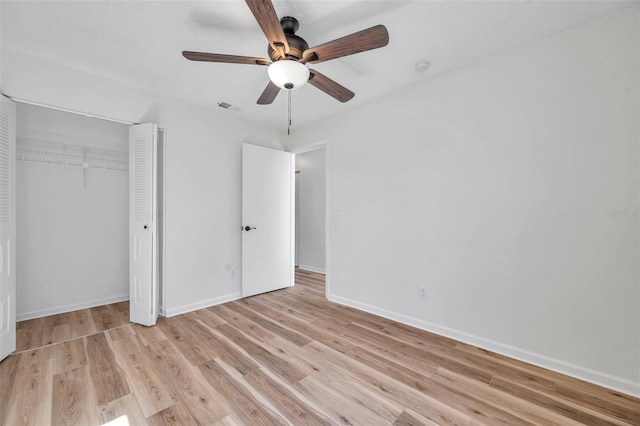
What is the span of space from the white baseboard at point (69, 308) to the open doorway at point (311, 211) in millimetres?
3019

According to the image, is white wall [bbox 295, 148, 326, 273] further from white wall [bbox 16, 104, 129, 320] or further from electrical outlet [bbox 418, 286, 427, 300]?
white wall [bbox 16, 104, 129, 320]

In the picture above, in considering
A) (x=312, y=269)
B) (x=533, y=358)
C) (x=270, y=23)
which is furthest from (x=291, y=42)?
(x=312, y=269)

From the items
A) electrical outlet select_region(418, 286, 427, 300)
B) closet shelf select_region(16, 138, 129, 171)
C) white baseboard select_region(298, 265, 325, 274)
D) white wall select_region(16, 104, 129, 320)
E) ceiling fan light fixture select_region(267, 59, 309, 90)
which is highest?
ceiling fan light fixture select_region(267, 59, 309, 90)

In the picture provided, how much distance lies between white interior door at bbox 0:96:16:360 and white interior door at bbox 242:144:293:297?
6.66 ft

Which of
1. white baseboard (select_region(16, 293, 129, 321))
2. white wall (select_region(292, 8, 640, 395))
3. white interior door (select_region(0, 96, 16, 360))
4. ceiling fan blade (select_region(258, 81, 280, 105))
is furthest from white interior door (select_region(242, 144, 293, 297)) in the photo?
white interior door (select_region(0, 96, 16, 360))

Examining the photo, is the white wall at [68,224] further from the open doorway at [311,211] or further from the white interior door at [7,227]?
the open doorway at [311,211]

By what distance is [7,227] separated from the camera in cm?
210

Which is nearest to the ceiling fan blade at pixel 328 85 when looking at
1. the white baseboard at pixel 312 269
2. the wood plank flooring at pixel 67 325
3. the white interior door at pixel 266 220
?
the white interior door at pixel 266 220

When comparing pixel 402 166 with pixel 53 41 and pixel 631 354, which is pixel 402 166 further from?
pixel 53 41

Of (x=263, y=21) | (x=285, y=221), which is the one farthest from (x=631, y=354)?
(x=285, y=221)

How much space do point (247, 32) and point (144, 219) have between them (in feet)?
6.72

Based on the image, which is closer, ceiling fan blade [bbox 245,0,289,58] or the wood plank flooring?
ceiling fan blade [bbox 245,0,289,58]

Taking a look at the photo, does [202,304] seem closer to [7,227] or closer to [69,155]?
[7,227]

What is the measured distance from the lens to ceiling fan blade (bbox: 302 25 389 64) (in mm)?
1452
